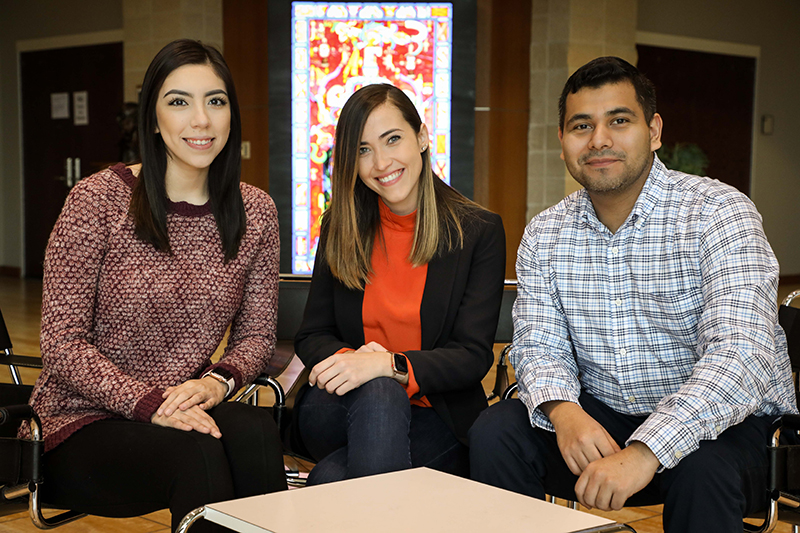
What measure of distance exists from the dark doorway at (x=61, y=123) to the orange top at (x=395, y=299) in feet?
23.9

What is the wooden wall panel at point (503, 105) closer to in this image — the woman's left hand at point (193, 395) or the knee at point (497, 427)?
the knee at point (497, 427)

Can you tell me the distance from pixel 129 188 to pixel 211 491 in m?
0.80

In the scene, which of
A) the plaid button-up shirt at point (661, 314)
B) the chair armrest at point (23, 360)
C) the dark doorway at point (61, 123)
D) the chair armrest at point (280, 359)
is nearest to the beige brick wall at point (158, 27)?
the dark doorway at point (61, 123)

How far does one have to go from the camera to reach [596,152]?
6.23ft

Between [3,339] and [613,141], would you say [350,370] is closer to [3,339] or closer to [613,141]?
[613,141]

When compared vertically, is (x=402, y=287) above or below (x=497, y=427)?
above

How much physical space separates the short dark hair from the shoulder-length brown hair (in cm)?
45

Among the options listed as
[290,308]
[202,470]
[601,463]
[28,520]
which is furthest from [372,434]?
[28,520]

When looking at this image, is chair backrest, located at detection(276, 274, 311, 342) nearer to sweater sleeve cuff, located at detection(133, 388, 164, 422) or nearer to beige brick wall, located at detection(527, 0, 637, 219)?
sweater sleeve cuff, located at detection(133, 388, 164, 422)

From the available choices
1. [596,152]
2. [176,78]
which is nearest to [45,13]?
[176,78]

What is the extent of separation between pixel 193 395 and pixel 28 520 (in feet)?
4.21

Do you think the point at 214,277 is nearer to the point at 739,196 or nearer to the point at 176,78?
the point at 176,78

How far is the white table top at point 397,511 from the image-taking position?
121cm

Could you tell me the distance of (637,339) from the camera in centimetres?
190
